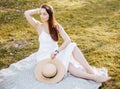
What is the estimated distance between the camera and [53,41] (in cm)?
716

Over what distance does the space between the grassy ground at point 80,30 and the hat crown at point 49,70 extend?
1.13 metres

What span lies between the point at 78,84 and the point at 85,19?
4.98m

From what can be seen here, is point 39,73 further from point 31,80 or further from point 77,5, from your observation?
point 77,5

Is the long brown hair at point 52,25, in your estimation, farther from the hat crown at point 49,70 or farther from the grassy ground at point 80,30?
the grassy ground at point 80,30

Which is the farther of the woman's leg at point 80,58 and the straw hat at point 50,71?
the woman's leg at point 80,58

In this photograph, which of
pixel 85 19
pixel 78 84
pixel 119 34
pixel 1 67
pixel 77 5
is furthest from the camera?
pixel 77 5

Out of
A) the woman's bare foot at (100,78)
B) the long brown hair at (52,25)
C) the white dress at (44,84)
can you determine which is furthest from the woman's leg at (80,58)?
the long brown hair at (52,25)

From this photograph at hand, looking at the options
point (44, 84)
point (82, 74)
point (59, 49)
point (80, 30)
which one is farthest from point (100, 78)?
point (80, 30)

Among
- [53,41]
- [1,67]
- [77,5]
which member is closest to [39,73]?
[53,41]

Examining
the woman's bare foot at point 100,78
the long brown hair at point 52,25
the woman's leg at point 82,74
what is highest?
the long brown hair at point 52,25

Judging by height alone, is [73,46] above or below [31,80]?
above

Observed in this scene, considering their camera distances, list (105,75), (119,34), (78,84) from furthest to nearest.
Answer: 1. (119,34)
2. (105,75)
3. (78,84)

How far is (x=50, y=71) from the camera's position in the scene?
6840 mm

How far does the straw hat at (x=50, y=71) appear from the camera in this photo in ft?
22.5
